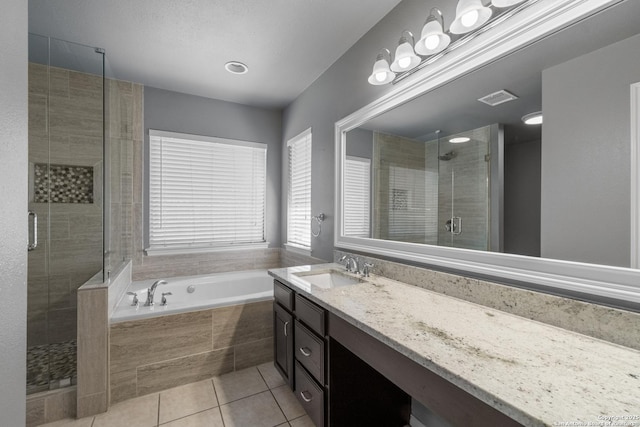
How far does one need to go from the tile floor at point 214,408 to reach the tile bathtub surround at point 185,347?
0.09 metres

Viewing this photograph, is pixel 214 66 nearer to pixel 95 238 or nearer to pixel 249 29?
pixel 249 29

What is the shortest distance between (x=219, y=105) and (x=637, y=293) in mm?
3452

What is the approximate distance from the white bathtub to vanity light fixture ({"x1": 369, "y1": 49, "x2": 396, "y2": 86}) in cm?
190

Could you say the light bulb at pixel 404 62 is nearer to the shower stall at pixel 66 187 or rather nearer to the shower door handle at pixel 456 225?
the shower door handle at pixel 456 225

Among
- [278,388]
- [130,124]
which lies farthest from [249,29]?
[278,388]

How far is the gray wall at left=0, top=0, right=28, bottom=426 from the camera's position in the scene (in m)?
0.62

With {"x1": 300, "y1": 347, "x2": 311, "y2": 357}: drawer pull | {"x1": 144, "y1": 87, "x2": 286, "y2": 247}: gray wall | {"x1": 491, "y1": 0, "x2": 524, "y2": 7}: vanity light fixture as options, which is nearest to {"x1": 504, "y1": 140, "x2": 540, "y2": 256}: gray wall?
{"x1": 491, "y1": 0, "x2": 524, "y2": 7}: vanity light fixture

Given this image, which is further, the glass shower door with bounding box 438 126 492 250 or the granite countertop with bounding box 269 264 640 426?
the glass shower door with bounding box 438 126 492 250

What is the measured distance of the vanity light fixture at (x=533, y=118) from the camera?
1.07 metres

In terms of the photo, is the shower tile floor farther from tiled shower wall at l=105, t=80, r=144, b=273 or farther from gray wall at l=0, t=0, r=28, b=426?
gray wall at l=0, t=0, r=28, b=426

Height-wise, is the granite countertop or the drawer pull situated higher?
the granite countertop

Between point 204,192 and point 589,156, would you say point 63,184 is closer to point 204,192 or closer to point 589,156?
point 204,192

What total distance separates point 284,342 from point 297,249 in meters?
1.24

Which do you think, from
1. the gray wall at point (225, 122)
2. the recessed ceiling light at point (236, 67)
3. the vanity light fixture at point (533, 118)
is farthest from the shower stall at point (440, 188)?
the gray wall at point (225, 122)
